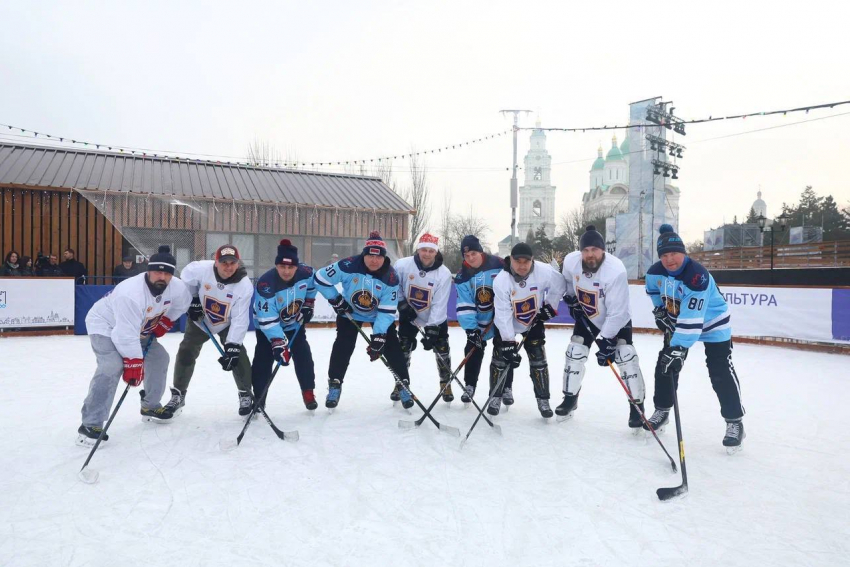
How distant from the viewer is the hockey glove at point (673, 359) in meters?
3.35

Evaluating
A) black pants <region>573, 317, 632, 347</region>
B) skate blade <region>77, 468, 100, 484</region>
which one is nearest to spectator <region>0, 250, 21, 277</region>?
skate blade <region>77, 468, 100, 484</region>

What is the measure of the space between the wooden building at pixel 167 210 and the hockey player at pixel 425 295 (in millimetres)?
8135

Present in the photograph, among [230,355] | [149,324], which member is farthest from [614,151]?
[149,324]

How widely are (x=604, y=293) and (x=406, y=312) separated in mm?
1542

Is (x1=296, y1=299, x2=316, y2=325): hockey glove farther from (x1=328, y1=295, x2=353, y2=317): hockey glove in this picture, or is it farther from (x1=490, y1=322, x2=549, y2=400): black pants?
(x1=490, y1=322, x2=549, y2=400): black pants

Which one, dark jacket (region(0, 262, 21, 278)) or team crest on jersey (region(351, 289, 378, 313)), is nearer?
team crest on jersey (region(351, 289, 378, 313))

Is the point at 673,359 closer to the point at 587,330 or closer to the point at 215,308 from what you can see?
the point at 587,330

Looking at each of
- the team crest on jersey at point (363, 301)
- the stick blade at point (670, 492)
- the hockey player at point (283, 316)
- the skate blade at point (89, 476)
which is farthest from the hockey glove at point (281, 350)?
the stick blade at point (670, 492)

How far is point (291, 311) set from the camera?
4.07 m

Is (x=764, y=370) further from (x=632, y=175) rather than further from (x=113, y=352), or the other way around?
(x=632, y=175)

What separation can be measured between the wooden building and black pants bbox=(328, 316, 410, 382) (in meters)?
7.99

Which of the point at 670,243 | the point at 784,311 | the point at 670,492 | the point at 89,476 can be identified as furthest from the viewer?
the point at 784,311

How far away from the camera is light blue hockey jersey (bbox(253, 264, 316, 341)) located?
392 cm

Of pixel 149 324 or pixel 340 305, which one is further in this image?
pixel 340 305
